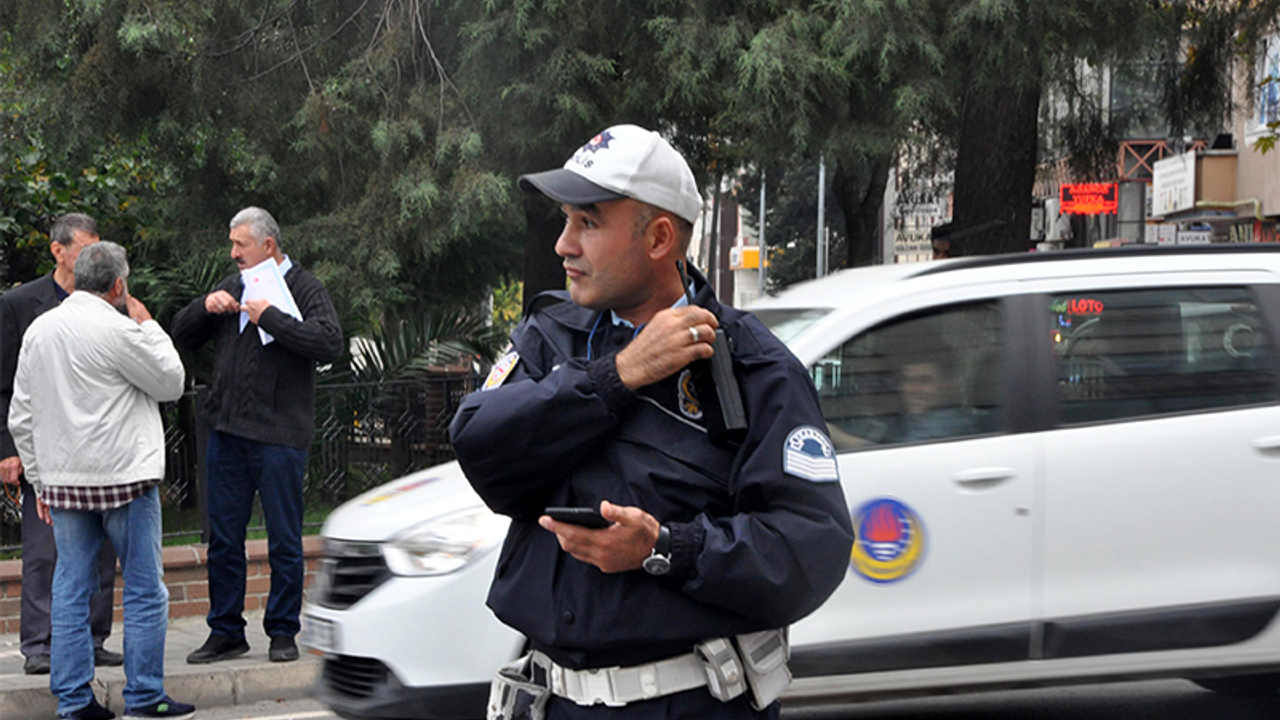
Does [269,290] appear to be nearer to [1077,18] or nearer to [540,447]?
[540,447]

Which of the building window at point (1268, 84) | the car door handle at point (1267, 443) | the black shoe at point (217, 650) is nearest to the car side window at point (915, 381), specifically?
the car door handle at point (1267, 443)

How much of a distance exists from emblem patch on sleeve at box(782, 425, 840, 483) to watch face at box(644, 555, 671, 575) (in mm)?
220

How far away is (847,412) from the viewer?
506 cm

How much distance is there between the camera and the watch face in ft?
6.92

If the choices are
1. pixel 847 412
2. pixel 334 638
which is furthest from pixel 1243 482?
pixel 334 638

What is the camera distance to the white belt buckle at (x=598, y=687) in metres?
2.24

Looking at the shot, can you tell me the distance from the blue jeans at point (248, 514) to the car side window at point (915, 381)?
280 centimetres

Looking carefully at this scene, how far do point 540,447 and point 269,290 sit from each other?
15.3ft

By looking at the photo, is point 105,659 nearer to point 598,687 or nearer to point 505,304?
point 598,687

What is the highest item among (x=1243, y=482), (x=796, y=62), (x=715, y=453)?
(x=796, y=62)

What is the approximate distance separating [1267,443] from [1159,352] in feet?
1.57

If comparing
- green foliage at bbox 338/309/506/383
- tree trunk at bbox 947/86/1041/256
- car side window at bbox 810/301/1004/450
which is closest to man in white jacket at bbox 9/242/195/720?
car side window at bbox 810/301/1004/450

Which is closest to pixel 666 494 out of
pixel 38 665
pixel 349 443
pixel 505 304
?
pixel 38 665

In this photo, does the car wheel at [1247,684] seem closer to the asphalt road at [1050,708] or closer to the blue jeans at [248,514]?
the asphalt road at [1050,708]
